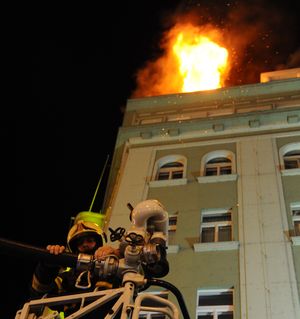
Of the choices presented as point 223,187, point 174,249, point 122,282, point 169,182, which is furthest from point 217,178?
point 122,282

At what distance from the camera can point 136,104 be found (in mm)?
19188

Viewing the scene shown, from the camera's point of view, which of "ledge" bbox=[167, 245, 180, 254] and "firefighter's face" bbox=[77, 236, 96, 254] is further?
"ledge" bbox=[167, 245, 180, 254]

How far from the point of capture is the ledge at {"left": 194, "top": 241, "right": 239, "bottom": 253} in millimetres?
12102

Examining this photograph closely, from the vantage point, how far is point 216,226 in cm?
1316

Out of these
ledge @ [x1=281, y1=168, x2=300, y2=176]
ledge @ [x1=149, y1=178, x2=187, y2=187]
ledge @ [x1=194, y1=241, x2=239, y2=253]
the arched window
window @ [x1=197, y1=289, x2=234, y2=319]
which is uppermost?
the arched window

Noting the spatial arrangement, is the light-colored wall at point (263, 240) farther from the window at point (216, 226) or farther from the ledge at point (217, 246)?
the window at point (216, 226)

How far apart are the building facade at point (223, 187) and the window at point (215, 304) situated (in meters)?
0.02

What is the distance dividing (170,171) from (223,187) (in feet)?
7.19

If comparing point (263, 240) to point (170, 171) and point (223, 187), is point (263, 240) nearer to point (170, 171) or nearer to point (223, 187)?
point (223, 187)

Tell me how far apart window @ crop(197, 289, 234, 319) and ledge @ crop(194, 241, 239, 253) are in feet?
3.79

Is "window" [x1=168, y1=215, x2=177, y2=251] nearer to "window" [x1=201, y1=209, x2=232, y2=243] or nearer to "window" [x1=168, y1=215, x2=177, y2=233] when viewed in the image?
"window" [x1=168, y1=215, x2=177, y2=233]

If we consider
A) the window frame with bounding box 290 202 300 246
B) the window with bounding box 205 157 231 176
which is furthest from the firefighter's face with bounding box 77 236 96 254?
the window with bounding box 205 157 231 176

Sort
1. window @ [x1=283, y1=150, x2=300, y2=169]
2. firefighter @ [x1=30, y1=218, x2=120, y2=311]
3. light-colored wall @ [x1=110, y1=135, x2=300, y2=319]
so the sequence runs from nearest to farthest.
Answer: firefighter @ [x1=30, y1=218, x2=120, y2=311] < light-colored wall @ [x1=110, y1=135, x2=300, y2=319] < window @ [x1=283, y1=150, x2=300, y2=169]

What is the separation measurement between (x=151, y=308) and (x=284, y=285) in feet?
23.7
